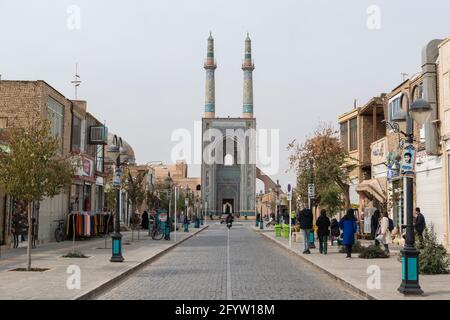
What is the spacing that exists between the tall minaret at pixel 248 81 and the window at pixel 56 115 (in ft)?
255

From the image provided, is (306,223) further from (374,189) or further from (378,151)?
(378,151)

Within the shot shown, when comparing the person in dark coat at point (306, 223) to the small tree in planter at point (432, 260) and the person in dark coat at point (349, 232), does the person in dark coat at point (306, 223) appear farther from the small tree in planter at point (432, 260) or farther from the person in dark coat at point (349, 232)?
the small tree in planter at point (432, 260)

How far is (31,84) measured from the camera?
28469 mm

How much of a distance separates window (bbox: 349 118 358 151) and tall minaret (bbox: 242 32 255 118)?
67867mm

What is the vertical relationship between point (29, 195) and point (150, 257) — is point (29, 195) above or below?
above

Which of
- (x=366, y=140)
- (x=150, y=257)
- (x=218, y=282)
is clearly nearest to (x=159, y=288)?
(x=218, y=282)

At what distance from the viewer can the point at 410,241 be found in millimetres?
12172

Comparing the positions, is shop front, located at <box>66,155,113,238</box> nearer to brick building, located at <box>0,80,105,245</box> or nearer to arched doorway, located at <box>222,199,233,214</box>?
brick building, located at <box>0,80,105,245</box>

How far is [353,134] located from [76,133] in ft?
58.1

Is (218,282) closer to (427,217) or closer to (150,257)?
(150,257)

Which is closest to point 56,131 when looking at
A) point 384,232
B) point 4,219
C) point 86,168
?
point 86,168

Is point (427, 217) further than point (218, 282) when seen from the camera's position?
Yes

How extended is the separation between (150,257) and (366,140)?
21624 mm
